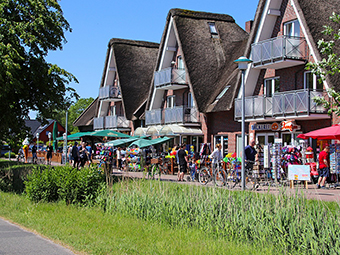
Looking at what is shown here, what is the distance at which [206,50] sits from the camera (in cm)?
3556

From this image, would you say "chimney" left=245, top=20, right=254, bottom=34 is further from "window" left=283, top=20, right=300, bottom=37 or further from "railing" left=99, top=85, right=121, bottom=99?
"railing" left=99, top=85, right=121, bottom=99

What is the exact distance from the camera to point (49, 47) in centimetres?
1888


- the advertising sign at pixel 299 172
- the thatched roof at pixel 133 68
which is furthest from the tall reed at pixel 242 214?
the thatched roof at pixel 133 68

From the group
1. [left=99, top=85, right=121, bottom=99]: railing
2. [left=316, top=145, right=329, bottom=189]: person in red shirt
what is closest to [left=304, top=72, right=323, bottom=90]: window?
[left=316, top=145, right=329, bottom=189]: person in red shirt

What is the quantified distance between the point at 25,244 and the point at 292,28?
2112 centimetres

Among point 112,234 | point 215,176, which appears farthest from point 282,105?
point 112,234

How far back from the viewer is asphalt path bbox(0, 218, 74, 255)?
7926mm

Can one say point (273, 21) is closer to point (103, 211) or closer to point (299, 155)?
point (299, 155)

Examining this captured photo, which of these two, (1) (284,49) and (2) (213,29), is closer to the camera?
(1) (284,49)

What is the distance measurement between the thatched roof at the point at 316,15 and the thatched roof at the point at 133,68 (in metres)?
22.9

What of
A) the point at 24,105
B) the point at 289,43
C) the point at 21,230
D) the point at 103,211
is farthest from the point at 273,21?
the point at 21,230

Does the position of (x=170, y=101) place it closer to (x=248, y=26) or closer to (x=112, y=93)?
(x=248, y=26)

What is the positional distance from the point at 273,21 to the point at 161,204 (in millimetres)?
18826

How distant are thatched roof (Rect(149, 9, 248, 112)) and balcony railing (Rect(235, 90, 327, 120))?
4115 mm
